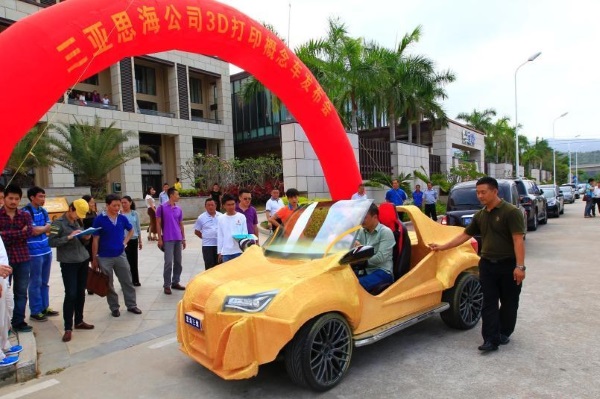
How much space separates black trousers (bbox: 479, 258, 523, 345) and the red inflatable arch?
5091mm

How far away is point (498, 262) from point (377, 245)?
121 centimetres

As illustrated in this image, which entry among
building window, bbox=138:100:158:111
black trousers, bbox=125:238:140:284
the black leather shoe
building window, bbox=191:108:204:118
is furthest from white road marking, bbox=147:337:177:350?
building window, bbox=191:108:204:118

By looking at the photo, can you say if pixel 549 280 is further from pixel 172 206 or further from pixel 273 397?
pixel 172 206

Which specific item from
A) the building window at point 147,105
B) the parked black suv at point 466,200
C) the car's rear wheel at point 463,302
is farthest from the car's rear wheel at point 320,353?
the building window at point 147,105

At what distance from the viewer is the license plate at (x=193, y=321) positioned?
141 inches

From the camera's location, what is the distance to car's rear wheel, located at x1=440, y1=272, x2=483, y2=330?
15.7 feet

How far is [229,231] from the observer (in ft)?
20.0

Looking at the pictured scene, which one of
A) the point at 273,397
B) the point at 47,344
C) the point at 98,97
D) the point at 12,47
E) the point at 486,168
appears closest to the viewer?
the point at 273,397

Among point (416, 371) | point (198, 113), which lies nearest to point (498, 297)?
point (416, 371)

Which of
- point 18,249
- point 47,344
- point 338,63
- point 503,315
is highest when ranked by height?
point 338,63

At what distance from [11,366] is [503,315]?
4895 mm

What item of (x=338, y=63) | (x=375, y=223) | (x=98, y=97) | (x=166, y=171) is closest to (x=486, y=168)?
(x=338, y=63)

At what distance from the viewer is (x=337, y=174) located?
1009cm

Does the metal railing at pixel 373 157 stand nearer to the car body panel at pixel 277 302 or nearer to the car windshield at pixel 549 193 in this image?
the car windshield at pixel 549 193
